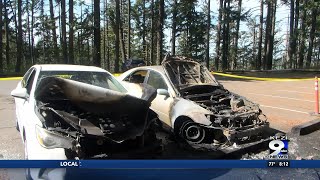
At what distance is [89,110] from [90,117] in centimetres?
7

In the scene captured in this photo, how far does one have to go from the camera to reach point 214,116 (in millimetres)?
4840

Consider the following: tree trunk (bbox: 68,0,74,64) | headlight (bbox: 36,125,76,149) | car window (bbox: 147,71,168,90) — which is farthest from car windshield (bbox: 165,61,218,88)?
headlight (bbox: 36,125,76,149)

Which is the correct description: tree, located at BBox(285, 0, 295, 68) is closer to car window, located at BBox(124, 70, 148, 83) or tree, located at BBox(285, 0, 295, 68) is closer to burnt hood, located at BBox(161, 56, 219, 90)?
car window, located at BBox(124, 70, 148, 83)

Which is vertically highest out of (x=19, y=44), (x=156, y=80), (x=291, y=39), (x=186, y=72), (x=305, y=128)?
(x=291, y=39)

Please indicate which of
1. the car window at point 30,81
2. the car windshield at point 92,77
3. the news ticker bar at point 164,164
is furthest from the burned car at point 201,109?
the news ticker bar at point 164,164

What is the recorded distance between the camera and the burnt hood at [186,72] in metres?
5.61

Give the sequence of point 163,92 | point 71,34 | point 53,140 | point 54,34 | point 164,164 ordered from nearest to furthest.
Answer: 1. point 164,164
2. point 53,140
3. point 71,34
4. point 54,34
5. point 163,92

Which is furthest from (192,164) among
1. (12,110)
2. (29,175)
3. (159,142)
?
(12,110)

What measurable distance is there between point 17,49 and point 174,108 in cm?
271

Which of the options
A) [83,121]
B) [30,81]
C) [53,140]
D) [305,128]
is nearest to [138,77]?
[30,81]

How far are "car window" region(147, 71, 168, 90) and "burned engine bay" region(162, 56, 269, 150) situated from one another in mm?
147

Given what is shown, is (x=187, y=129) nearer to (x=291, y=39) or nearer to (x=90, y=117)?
(x=90, y=117)

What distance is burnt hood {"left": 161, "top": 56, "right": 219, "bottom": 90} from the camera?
18.4 feet

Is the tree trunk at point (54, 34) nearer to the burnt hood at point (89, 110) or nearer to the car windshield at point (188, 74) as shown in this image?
the burnt hood at point (89, 110)
